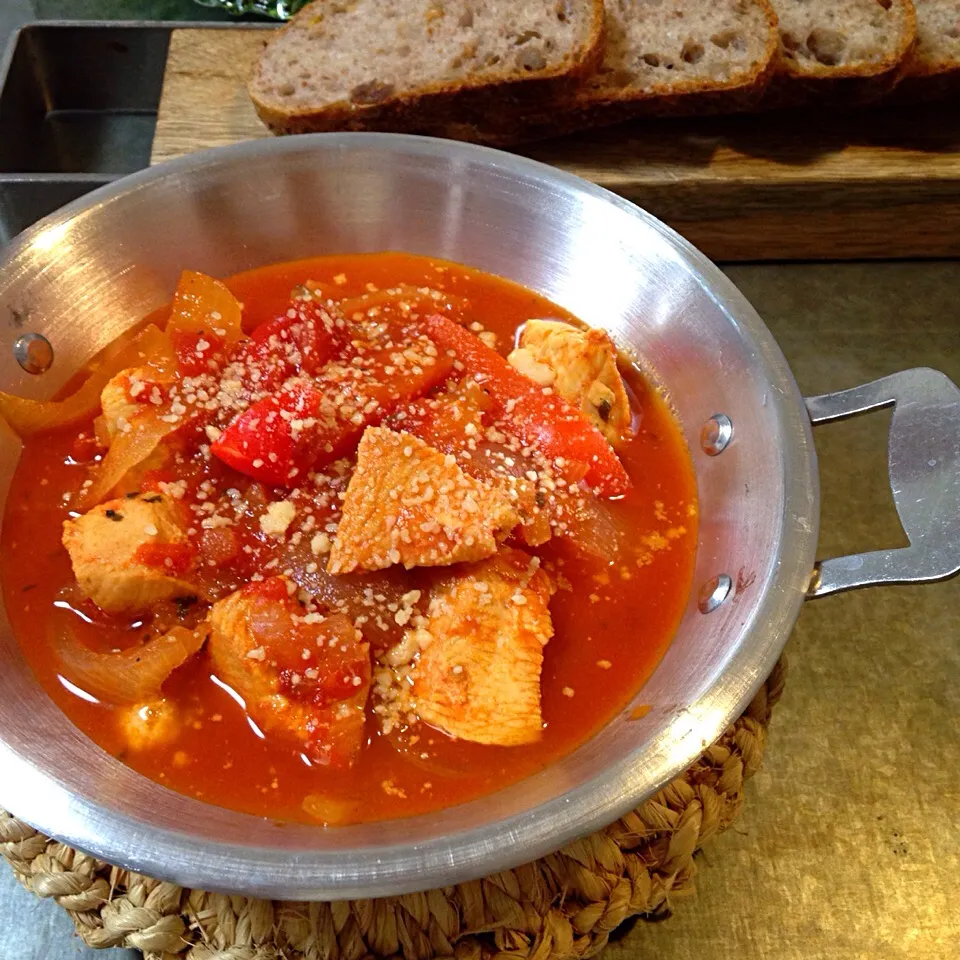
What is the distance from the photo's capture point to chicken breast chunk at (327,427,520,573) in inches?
55.3

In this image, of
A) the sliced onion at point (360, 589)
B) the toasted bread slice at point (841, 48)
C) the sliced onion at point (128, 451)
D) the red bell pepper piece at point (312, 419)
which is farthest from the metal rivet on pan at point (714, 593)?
the toasted bread slice at point (841, 48)

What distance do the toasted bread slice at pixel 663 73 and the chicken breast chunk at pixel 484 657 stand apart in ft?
4.77

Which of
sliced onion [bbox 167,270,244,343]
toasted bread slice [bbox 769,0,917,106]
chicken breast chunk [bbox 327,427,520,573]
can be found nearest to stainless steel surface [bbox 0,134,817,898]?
sliced onion [bbox 167,270,244,343]

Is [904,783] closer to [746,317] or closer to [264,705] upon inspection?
[746,317]

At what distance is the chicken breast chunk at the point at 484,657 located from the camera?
1361 mm

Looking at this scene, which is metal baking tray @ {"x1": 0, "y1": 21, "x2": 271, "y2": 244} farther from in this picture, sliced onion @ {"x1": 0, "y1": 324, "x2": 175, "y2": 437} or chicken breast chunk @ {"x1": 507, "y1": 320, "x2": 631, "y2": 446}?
chicken breast chunk @ {"x1": 507, "y1": 320, "x2": 631, "y2": 446}

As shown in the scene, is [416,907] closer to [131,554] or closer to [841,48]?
[131,554]

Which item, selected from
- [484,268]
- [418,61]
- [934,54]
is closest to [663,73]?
[418,61]

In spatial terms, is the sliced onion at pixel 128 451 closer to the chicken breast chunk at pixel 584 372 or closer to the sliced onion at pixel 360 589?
the sliced onion at pixel 360 589

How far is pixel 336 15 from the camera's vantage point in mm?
2607

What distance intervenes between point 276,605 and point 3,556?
509 mm

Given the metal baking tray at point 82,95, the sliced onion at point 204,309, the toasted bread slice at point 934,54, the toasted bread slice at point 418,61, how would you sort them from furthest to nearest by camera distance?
the metal baking tray at point 82,95 < the toasted bread slice at point 934,54 < the toasted bread slice at point 418,61 < the sliced onion at point 204,309

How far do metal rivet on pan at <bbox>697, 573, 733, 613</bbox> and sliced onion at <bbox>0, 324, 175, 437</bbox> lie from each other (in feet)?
3.30

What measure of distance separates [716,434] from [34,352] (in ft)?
4.08
